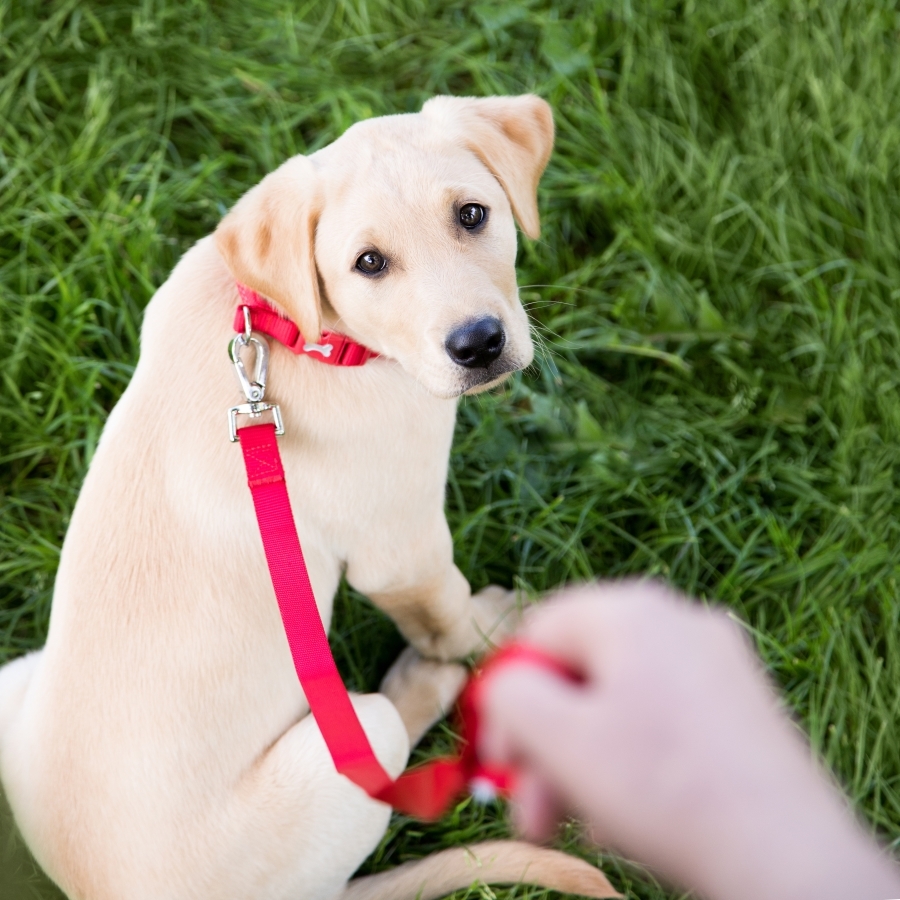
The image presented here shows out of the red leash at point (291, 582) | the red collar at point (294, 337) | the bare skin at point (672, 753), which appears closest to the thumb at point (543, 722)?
the bare skin at point (672, 753)

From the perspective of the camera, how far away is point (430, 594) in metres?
2.69

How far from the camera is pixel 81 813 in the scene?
2.03 m

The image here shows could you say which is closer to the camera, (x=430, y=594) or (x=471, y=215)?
(x=471, y=215)

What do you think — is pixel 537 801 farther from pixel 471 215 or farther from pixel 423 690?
pixel 423 690

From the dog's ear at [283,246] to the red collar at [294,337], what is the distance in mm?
76

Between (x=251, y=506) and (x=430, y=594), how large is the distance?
72 centimetres

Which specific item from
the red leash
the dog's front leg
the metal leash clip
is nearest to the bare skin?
the red leash

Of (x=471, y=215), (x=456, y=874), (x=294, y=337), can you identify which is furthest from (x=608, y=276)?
(x=456, y=874)

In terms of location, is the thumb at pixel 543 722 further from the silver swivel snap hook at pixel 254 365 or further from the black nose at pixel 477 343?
the silver swivel snap hook at pixel 254 365

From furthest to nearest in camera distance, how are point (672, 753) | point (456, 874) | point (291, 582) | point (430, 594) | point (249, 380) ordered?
1. point (430, 594)
2. point (456, 874)
3. point (249, 380)
4. point (291, 582)
5. point (672, 753)

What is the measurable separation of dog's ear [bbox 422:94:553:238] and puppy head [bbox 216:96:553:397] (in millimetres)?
11

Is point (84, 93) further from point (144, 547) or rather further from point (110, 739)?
point (110, 739)

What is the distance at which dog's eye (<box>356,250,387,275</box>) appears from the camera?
6.91 feet

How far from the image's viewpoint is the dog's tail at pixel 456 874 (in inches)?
95.0
